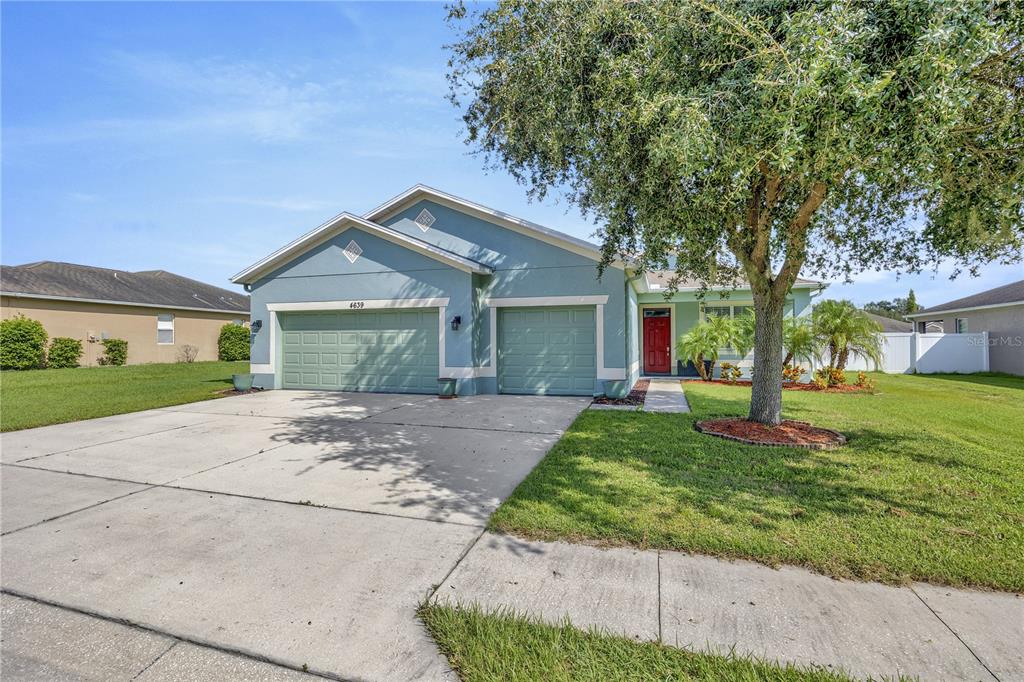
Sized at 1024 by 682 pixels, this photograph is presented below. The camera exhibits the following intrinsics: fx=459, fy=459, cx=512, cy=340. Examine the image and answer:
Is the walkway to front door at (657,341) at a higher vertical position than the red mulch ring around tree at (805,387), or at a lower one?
higher

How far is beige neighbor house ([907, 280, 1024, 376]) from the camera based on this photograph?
16.2m

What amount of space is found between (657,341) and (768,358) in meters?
9.61

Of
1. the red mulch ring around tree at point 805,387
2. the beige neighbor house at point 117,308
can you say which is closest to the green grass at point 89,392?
the beige neighbor house at point 117,308

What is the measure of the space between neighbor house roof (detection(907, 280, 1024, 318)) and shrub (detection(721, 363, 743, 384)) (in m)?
10.8

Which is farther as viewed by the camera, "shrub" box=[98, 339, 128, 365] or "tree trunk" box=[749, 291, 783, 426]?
"shrub" box=[98, 339, 128, 365]

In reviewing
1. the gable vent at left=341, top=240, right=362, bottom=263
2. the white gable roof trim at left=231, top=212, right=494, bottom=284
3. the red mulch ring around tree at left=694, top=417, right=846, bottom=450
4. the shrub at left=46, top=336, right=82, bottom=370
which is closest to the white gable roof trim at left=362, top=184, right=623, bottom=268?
the white gable roof trim at left=231, top=212, right=494, bottom=284

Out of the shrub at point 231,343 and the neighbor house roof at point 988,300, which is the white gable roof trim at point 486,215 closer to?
the neighbor house roof at point 988,300

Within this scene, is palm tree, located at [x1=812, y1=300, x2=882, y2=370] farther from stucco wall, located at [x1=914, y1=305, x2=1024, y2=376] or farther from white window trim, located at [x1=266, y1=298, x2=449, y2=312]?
white window trim, located at [x1=266, y1=298, x2=449, y2=312]

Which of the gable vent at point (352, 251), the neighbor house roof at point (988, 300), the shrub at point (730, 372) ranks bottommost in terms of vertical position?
the shrub at point (730, 372)

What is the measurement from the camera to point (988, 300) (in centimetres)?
1808

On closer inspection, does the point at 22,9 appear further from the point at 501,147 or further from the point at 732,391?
the point at 732,391

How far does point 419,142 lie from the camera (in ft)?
33.7

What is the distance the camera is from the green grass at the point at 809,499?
10.6ft

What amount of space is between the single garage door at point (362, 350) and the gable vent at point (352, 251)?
1.44m
